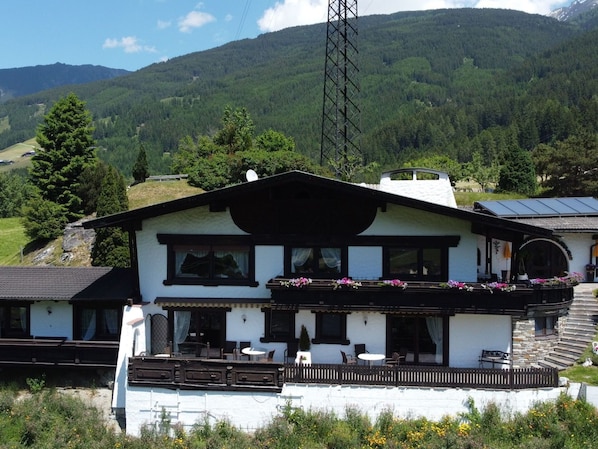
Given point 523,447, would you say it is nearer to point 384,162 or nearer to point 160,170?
point 384,162

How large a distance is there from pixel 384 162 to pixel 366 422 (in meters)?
149

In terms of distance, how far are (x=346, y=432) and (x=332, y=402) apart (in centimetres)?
120

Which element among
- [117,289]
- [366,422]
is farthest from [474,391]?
[117,289]

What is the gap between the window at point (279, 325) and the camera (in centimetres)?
2098

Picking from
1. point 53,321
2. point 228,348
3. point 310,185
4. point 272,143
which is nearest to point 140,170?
point 272,143

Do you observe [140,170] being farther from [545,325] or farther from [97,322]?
[545,325]

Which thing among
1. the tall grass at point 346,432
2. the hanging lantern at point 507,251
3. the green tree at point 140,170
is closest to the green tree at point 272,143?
the green tree at point 140,170

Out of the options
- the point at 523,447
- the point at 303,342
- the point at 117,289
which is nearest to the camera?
the point at 523,447

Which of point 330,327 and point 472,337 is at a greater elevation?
point 330,327

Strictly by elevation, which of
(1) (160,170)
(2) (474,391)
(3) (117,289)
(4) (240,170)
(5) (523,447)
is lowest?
(5) (523,447)

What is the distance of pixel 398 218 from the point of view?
20.9 m

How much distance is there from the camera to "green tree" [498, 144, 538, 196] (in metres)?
65.8

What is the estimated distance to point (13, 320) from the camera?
22.6 metres

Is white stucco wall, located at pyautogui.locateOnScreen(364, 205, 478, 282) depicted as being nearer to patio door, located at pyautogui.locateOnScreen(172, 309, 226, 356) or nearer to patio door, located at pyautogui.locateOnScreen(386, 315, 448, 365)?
patio door, located at pyautogui.locateOnScreen(386, 315, 448, 365)
